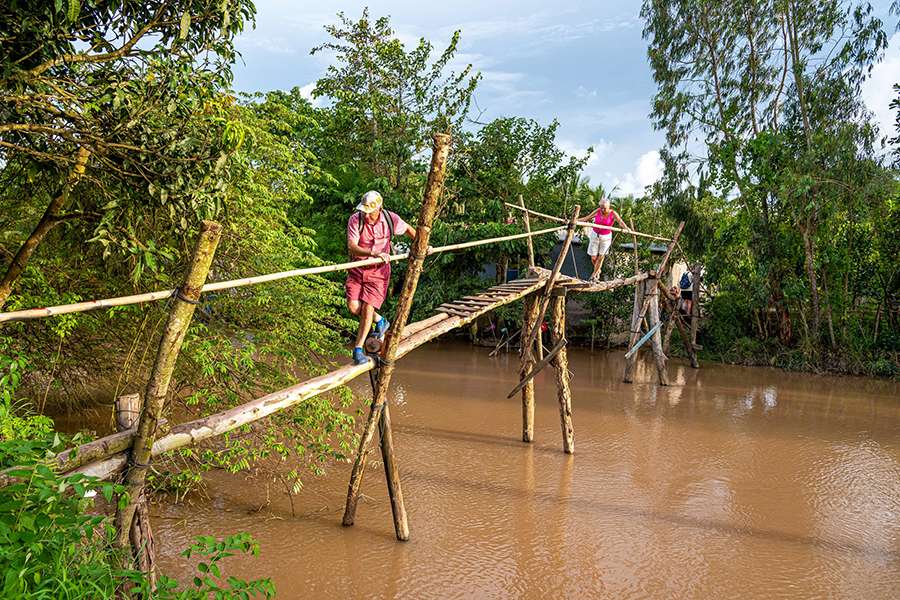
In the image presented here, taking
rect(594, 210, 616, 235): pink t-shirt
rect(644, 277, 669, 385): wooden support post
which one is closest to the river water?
rect(644, 277, 669, 385): wooden support post

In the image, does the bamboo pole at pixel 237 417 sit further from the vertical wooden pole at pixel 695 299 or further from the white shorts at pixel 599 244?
the vertical wooden pole at pixel 695 299

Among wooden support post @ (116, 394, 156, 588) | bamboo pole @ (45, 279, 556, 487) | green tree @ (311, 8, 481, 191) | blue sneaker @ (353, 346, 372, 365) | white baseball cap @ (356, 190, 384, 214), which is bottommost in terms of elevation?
wooden support post @ (116, 394, 156, 588)

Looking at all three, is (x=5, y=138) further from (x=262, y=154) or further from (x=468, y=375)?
(x=468, y=375)

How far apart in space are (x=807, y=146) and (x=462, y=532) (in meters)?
12.6

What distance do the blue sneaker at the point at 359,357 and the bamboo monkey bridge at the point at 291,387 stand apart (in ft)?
0.13

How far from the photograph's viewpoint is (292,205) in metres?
10.4

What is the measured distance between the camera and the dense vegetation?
4.45m

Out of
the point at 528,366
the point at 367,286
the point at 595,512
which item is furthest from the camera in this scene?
the point at 528,366

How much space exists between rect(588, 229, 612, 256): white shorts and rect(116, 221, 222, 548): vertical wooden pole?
6692 millimetres

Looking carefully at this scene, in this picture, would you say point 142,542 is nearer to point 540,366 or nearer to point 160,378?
point 160,378

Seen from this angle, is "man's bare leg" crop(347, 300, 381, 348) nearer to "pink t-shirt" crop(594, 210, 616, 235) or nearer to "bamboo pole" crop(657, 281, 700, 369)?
"pink t-shirt" crop(594, 210, 616, 235)

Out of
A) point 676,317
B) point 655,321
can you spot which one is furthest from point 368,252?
point 676,317

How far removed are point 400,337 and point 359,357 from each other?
0.34 m

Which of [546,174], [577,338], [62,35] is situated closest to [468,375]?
[577,338]
